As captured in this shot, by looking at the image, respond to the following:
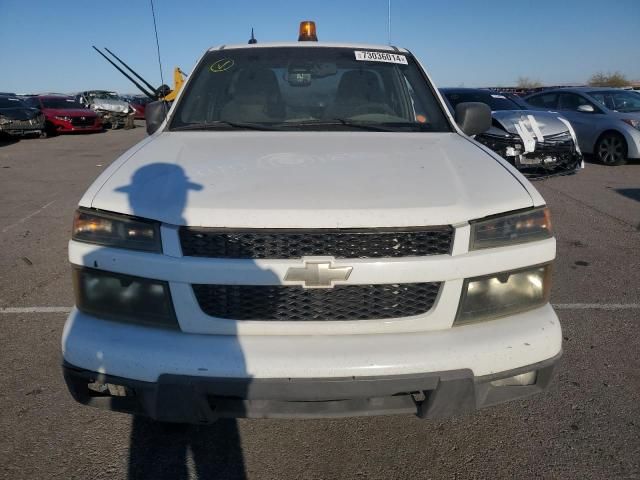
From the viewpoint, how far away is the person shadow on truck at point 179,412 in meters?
1.77

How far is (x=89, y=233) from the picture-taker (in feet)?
6.42

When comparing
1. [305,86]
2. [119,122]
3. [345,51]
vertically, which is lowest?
[119,122]

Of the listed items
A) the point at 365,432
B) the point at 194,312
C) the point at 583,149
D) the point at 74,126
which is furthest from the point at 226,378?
the point at 74,126

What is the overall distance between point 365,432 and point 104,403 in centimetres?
118

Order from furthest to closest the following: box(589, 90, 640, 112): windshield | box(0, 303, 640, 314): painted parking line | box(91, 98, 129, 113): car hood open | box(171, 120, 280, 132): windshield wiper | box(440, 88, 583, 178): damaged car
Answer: box(91, 98, 129, 113): car hood open → box(589, 90, 640, 112): windshield → box(440, 88, 583, 178): damaged car → box(0, 303, 640, 314): painted parking line → box(171, 120, 280, 132): windshield wiper

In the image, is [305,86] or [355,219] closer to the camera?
[355,219]

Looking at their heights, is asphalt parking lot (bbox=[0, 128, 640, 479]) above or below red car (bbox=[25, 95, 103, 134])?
below

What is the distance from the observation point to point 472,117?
3.20 meters

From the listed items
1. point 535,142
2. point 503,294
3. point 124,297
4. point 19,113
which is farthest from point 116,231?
point 19,113

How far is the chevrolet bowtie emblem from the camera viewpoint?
5.90ft

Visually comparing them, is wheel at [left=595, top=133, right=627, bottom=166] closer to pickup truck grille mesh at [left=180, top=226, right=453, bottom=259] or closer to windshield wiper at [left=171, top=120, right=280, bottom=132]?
windshield wiper at [left=171, top=120, right=280, bottom=132]

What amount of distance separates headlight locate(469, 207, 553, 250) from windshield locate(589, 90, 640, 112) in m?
10.3

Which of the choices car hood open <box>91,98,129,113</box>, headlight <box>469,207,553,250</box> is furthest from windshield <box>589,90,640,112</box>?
car hood open <box>91,98,129,113</box>

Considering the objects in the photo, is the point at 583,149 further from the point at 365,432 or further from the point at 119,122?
the point at 119,122
